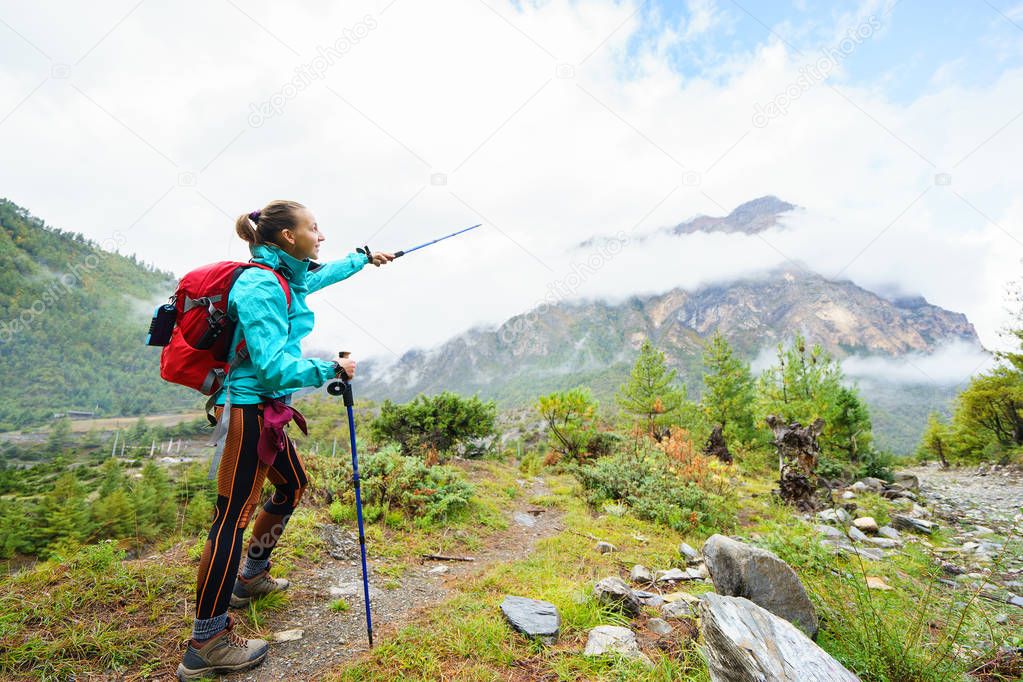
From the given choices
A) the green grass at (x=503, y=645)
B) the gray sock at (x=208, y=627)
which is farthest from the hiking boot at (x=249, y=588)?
the green grass at (x=503, y=645)

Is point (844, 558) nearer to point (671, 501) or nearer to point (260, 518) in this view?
point (671, 501)

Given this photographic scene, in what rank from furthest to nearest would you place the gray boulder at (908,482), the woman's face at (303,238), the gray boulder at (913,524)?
the gray boulder at (908,482) → the gray boulder at (913,524) → the woman's face at (303,238)

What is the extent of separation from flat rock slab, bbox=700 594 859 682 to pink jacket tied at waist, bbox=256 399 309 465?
8.85 feet

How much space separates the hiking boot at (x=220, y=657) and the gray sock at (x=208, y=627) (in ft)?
0.11

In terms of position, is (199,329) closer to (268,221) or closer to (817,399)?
(268,221)

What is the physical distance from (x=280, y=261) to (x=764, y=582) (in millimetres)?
4381

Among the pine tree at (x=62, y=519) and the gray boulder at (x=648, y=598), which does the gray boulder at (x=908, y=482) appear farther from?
the pine tree at (x=62, y=519)

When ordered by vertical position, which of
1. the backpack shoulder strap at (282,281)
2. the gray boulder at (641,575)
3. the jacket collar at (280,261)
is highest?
the jacket collar at (280,261)

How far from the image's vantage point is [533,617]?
328 centimetres

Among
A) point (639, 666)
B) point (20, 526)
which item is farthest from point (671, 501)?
point (20, 526)

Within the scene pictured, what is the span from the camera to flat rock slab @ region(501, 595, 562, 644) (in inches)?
123

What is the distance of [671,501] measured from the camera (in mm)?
7926

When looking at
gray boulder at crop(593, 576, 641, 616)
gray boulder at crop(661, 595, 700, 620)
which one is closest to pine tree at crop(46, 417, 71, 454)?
gray boulder at crop(593, 576, 641, 616)

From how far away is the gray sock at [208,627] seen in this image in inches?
109
